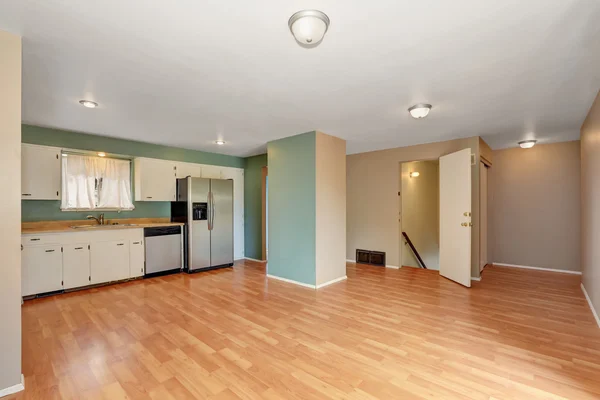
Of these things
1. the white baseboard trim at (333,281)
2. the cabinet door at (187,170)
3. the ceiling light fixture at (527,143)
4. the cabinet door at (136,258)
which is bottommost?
the white baseboard trim at (333,281)

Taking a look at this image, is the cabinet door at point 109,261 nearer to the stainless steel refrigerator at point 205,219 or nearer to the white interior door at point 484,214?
the stainless steel refrigerator at point 205,219

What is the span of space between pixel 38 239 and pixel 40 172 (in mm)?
1031

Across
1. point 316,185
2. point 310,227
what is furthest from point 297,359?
point 316,185

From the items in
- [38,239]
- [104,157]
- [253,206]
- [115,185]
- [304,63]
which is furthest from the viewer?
[253,206]

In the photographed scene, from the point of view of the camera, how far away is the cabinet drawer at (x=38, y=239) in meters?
3.67

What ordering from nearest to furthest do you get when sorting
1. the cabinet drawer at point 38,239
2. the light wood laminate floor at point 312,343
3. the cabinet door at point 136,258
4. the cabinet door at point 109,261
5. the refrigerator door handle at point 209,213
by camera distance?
the light wood laminate floor at point 312,343, the cabinet drawer at point 38,239, the cabinet door at point 109,261, the cabinet door at point 136,258, the refrigerator door handle at point 209,213

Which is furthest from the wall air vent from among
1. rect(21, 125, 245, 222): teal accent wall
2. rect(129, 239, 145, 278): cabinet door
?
rect(129, 239, 145, 278): cabinet door

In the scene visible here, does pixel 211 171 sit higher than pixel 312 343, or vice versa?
pixel 211 171

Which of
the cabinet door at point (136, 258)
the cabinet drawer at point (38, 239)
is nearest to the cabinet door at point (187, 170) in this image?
the cabinet door at point (136, 258)

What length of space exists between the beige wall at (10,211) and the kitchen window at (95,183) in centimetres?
308

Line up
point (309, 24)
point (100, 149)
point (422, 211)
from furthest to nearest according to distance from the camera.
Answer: point (422, 211) < point (100, 149) < point (309, 24)

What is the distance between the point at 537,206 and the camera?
5.36m

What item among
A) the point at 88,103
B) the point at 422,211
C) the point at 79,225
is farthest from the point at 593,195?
the point at 79,225

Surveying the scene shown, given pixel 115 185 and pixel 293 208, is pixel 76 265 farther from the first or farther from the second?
pixel 293 208
